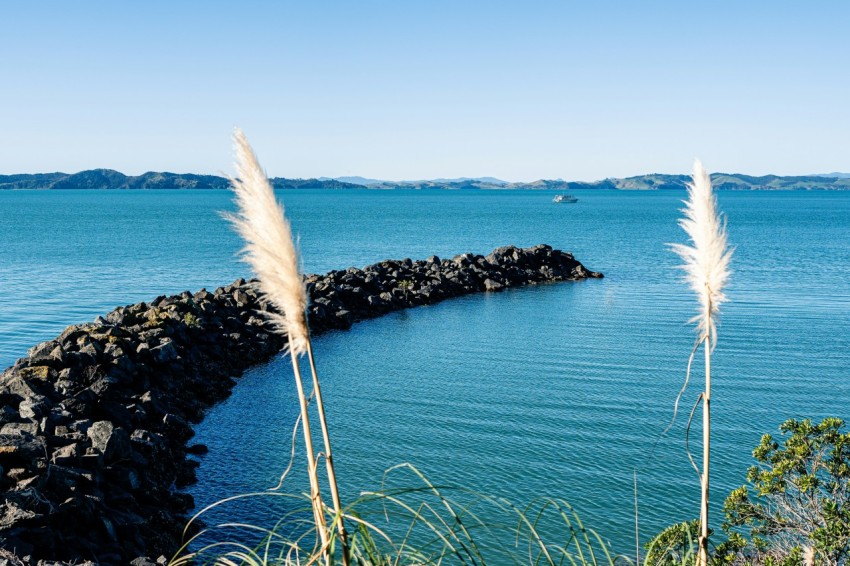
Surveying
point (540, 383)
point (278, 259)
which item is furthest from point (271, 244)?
point (540, 383)

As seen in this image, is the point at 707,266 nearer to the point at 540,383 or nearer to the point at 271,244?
the point at 271,244

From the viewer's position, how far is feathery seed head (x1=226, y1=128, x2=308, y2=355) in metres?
2.97

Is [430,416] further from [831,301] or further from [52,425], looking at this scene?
[831,301]

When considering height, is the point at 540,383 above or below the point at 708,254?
below

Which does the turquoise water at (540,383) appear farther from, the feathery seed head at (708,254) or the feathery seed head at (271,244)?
the feathery seed head at (708,254)

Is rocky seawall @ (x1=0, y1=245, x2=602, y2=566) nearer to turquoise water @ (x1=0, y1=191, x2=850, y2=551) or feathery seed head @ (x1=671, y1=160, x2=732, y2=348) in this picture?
turquoise water @ (x1=0, y1=191, x2=850, y2=551)

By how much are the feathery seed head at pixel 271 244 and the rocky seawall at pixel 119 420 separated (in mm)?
3020

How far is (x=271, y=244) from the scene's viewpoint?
2.99m

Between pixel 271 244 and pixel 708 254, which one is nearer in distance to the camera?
pixel 271 244

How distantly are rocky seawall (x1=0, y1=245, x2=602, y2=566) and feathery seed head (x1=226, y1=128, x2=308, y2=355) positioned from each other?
3020 millimetres

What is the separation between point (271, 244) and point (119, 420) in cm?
1675

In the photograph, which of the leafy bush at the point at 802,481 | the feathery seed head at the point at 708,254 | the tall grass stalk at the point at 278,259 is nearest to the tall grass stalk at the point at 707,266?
the feathery seed head at the point at 708,254

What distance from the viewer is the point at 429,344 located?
31594mm

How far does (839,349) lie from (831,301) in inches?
582
